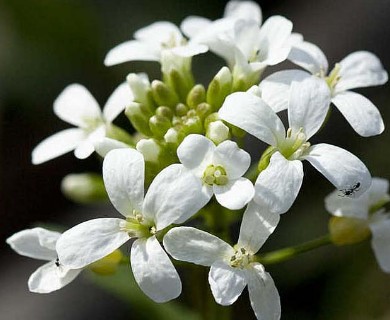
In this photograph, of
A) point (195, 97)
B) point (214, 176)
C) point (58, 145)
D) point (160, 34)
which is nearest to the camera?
point (214, 176)

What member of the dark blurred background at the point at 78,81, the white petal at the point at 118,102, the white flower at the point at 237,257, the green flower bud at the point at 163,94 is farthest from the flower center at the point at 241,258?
the dark blurred background at the point at 78,81

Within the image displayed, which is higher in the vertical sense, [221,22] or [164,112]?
[221,22]

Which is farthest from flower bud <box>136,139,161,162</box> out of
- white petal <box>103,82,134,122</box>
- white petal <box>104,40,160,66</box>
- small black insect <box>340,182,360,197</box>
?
small black insect <box>340,182,360,197</box>

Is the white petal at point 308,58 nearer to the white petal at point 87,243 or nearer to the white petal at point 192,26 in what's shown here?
the white petal at point 192,26

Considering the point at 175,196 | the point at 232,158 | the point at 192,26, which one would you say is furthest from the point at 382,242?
the point at 192,26

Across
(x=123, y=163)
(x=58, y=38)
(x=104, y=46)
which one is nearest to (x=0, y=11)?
(x=58, y=38)

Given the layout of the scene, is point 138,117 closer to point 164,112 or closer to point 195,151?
point 164,112

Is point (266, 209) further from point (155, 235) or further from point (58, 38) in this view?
point (58, 38)
